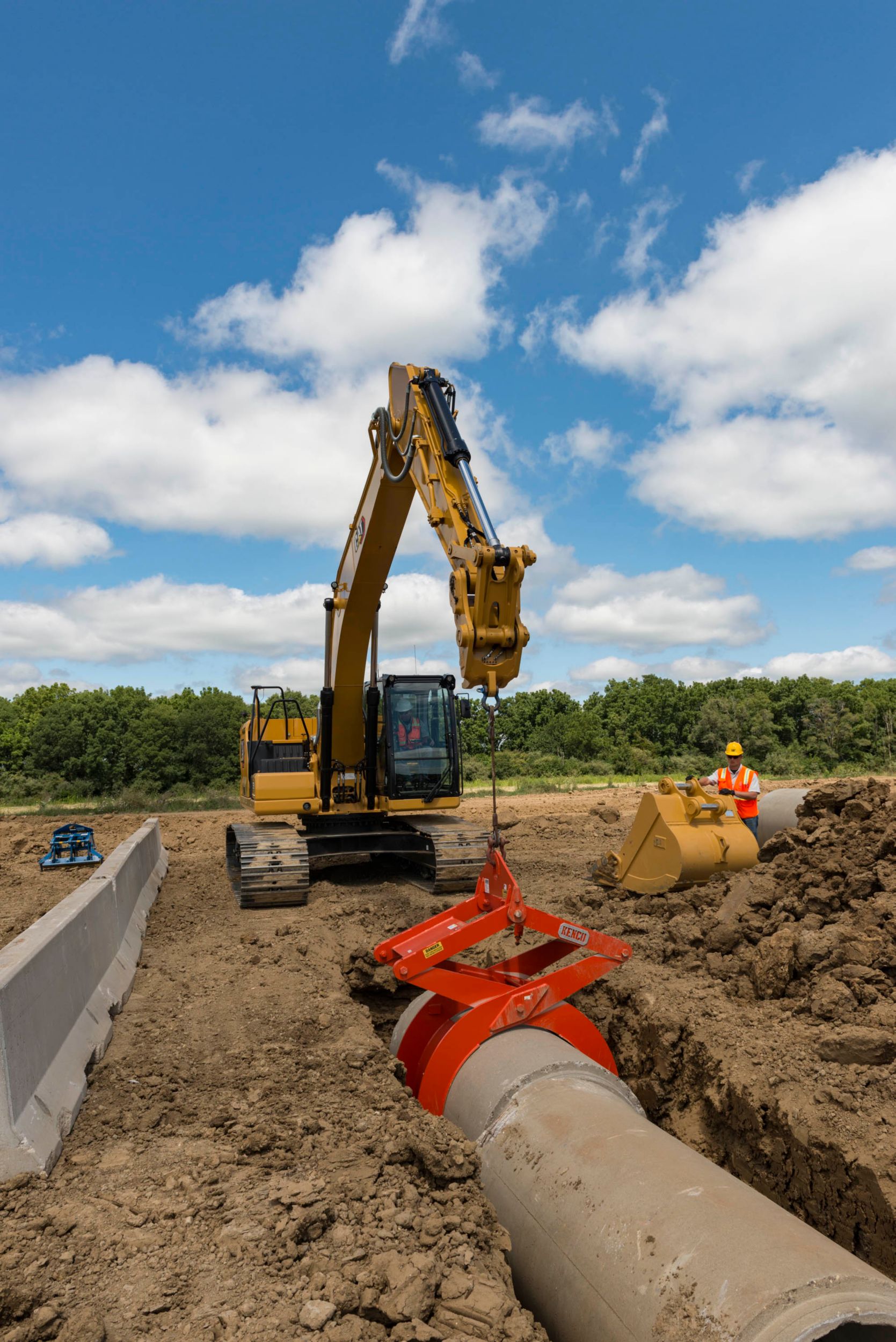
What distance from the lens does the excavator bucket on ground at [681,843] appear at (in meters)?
8.02

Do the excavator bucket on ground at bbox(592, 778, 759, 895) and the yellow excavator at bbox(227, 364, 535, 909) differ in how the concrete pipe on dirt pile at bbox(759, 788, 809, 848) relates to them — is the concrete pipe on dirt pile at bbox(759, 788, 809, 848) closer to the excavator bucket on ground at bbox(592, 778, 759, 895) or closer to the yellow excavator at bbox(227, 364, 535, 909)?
the excavator bucket on ground at bbox(592, 778, 759, 895)

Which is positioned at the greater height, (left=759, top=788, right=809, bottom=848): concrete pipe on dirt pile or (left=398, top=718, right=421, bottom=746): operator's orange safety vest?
(left=398, top=718, right=421, bottom=746): operator's orange safety vest

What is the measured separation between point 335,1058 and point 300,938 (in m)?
3.31

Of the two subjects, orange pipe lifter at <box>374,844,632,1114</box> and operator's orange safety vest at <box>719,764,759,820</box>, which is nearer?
orange pipe lifter at <box>374,844,632,1114</box>

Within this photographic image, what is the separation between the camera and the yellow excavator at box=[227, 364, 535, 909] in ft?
32.2

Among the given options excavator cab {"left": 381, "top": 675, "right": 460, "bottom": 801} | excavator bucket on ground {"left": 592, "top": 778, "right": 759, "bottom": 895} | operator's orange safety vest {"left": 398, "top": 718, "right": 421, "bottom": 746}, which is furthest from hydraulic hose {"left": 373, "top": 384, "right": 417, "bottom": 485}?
excavator bucket on ground {"left": 592, "top": 778, "right": 759, "bottom": 895}

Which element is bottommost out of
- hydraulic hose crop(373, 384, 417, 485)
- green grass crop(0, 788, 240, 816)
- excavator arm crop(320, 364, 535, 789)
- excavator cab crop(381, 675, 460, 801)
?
green grass crop(0, 788, 240, 816)

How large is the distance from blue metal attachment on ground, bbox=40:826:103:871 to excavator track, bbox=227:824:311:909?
5132 mm

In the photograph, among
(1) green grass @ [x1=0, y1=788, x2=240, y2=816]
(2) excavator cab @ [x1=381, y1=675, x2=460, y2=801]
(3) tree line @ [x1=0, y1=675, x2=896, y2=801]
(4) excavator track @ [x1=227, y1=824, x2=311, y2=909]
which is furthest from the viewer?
(3) tree line @ [x1=0, y1=675, x2=896, y2=801]

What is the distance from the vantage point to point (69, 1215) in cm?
299

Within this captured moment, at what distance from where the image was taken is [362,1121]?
12.7 feet

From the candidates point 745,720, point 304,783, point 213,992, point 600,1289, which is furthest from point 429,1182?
point 745,720

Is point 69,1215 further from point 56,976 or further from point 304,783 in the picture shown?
point 304,783

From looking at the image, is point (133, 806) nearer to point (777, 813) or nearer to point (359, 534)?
point (359, 534)
